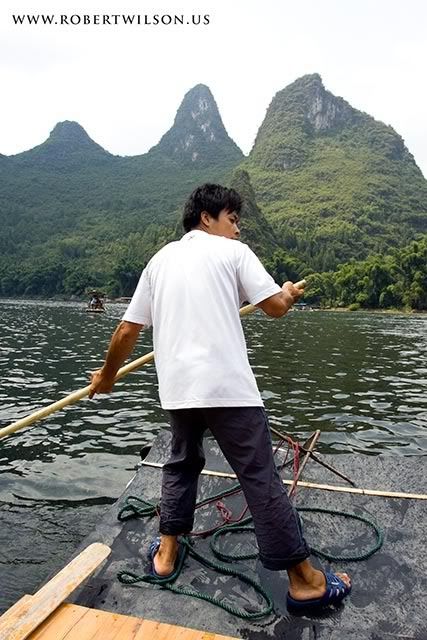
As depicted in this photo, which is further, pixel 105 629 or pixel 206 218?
pixel 206 218

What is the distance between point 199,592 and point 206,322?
1745 millimetres

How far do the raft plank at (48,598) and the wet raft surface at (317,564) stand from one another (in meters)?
0.13

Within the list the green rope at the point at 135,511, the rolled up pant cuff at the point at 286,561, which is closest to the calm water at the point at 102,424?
the green rope at the point at 135,511

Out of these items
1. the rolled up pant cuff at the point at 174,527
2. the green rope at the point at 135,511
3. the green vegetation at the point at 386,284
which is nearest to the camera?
the rolled up pant cuff at the point at 174,527

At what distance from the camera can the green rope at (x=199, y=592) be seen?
304 cm

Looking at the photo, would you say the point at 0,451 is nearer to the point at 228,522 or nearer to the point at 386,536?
the point at 228,522

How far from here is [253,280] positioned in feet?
10.1

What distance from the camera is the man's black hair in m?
3.40

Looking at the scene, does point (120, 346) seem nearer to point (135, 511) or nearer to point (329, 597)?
point (135, 511)

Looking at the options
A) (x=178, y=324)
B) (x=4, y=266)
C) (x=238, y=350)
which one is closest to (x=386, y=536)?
(x=238, y=350)

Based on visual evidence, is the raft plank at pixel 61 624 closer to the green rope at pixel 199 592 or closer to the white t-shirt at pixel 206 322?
the green rope at pixel 199 592

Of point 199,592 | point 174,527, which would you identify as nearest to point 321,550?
point 199,592

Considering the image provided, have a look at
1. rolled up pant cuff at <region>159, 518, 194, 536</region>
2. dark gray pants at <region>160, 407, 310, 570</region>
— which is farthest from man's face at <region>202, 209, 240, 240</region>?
rolled up pant cuff at <region>159, 518, 194, 536</region>

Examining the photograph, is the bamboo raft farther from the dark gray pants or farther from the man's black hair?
the man's black hair
